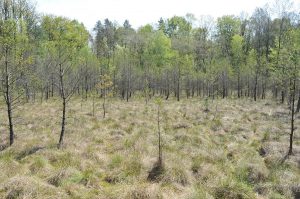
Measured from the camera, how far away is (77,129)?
51.7 ft

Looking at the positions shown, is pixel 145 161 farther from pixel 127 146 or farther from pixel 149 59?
pixel 149 59

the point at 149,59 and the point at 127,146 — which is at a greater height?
the point at 149,59

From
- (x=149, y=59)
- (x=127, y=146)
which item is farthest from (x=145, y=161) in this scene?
(x=149, y=59)

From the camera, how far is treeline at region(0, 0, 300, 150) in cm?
1298

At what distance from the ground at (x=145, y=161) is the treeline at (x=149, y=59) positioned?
2127 mm

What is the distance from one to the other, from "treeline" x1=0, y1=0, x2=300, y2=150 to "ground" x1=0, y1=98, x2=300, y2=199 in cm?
213

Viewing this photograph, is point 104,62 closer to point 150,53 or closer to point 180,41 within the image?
point 150,53

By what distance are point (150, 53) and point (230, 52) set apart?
59.1ft

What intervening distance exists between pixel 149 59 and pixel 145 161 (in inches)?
1807

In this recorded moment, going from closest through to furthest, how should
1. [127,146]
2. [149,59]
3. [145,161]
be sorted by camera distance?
1. [145,161]
2. [127,146]
3. [149,59]

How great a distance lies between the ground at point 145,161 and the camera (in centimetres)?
788

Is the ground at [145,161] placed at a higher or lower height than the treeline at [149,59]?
lower

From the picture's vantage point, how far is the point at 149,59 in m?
55.1

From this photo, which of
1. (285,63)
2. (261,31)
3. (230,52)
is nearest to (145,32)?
(230,52)
